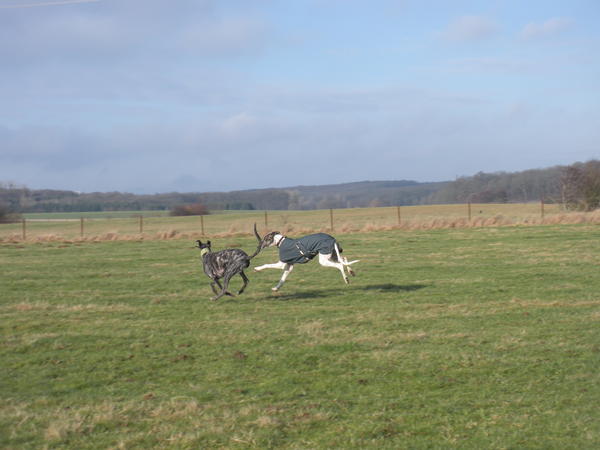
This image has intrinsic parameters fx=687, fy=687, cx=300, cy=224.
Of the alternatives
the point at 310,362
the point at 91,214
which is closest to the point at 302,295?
the point at 310,362

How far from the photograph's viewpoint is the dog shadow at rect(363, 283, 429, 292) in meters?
15.5

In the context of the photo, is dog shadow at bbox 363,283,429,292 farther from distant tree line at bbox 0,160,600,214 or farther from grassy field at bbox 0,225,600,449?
distant tree line at bbox 0,160,600,214

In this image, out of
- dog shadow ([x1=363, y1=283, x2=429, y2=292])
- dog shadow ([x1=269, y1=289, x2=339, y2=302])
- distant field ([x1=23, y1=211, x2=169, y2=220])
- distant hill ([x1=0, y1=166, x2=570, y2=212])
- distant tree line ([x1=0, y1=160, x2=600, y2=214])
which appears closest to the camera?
dog shadow ([x1=269, y1=289, x2=339, y2=302])

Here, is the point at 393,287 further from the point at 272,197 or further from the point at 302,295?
the point at 272,197

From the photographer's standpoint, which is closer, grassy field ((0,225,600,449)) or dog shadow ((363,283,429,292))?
grassy field ((0,225,600,449))

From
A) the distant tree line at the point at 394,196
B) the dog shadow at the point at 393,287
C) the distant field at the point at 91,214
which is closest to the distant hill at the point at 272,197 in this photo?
the distant tree line at the point at 394,196

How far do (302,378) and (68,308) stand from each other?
7.19 m

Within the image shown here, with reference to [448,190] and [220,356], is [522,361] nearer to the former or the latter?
[220,356]

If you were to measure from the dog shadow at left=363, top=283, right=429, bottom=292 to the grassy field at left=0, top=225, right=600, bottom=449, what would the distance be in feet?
0.15

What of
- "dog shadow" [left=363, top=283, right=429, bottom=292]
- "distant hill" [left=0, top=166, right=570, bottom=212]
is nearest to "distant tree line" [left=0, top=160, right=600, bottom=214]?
"distant hill" [left=0, top=166, right=570, bottom=212]

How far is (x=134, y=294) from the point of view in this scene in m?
15.9

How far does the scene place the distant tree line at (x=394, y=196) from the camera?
5269 cm

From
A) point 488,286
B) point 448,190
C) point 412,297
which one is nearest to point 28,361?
point 412,297

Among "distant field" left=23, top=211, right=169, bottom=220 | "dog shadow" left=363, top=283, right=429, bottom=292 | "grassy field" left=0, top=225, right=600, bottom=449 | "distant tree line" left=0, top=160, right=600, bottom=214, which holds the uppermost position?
"distant tree line" left=0, top=160, right=600, bottom=214
